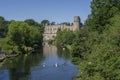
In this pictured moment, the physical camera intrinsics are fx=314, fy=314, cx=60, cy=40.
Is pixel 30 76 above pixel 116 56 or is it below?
below

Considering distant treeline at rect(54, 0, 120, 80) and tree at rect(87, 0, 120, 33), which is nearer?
distant treeline at rect(54, 0, 120, 80)

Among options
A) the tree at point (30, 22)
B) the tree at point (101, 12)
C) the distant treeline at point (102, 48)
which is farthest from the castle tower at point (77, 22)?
the tree at point (101, 12)

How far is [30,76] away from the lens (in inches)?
1780

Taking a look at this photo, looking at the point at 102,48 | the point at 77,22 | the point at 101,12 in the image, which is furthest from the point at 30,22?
the point at 102,48

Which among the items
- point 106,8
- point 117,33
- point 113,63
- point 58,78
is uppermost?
point 106,8

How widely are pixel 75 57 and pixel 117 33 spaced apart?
2169 centimetres

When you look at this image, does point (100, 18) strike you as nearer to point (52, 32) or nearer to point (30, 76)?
point (30, 76)

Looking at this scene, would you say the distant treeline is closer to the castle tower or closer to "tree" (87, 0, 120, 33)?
"tree" (87, 0, 120, 33)

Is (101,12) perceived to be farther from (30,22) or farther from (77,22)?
(30,22)

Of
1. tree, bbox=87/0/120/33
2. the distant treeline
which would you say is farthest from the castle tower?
tree, bbox=87/0/120/33

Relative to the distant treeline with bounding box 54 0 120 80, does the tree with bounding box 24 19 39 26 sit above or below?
above

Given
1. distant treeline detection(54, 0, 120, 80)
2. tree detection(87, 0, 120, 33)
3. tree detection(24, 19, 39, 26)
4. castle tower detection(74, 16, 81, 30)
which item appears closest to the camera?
distant treeline detection(54, 0, 120, 80)

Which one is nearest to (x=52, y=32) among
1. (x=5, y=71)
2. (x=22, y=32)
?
(x=22, y=32)

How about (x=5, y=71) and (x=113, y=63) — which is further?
(x=5, y=71)
